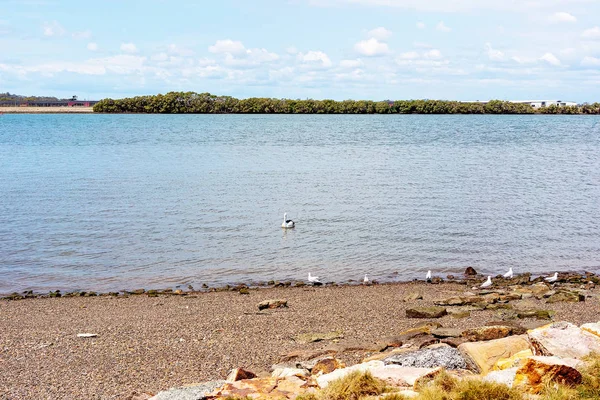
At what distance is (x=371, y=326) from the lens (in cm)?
1498

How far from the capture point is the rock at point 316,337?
45.4ft

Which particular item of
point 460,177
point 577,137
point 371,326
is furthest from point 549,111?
point 371,326

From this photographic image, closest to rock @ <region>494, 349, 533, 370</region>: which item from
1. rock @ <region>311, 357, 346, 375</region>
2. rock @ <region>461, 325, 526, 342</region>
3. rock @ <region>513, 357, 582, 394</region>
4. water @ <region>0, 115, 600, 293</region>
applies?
rock @ <region>513, 357, 582, 394</region>

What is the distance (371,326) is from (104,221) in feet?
58.4

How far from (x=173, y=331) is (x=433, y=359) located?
281 inches

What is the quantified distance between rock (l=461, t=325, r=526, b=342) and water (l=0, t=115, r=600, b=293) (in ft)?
29.9

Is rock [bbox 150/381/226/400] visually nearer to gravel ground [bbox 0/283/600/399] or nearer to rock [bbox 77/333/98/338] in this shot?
gravel ground [bbox 0/283/600/399]

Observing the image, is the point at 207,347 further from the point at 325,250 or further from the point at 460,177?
the point at 460,177

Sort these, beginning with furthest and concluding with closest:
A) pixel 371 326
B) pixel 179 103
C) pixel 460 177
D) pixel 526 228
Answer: pixel 179 103 → pixel 460 177 → pixel 526 228 → pixel 371 326

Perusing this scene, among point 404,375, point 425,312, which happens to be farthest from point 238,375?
point 425,312

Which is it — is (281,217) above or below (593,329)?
below

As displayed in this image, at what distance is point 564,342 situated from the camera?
8781 millimetres

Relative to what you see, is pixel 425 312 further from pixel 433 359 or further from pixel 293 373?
pixel 293 373

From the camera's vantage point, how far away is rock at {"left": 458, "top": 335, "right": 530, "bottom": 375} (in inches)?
355
